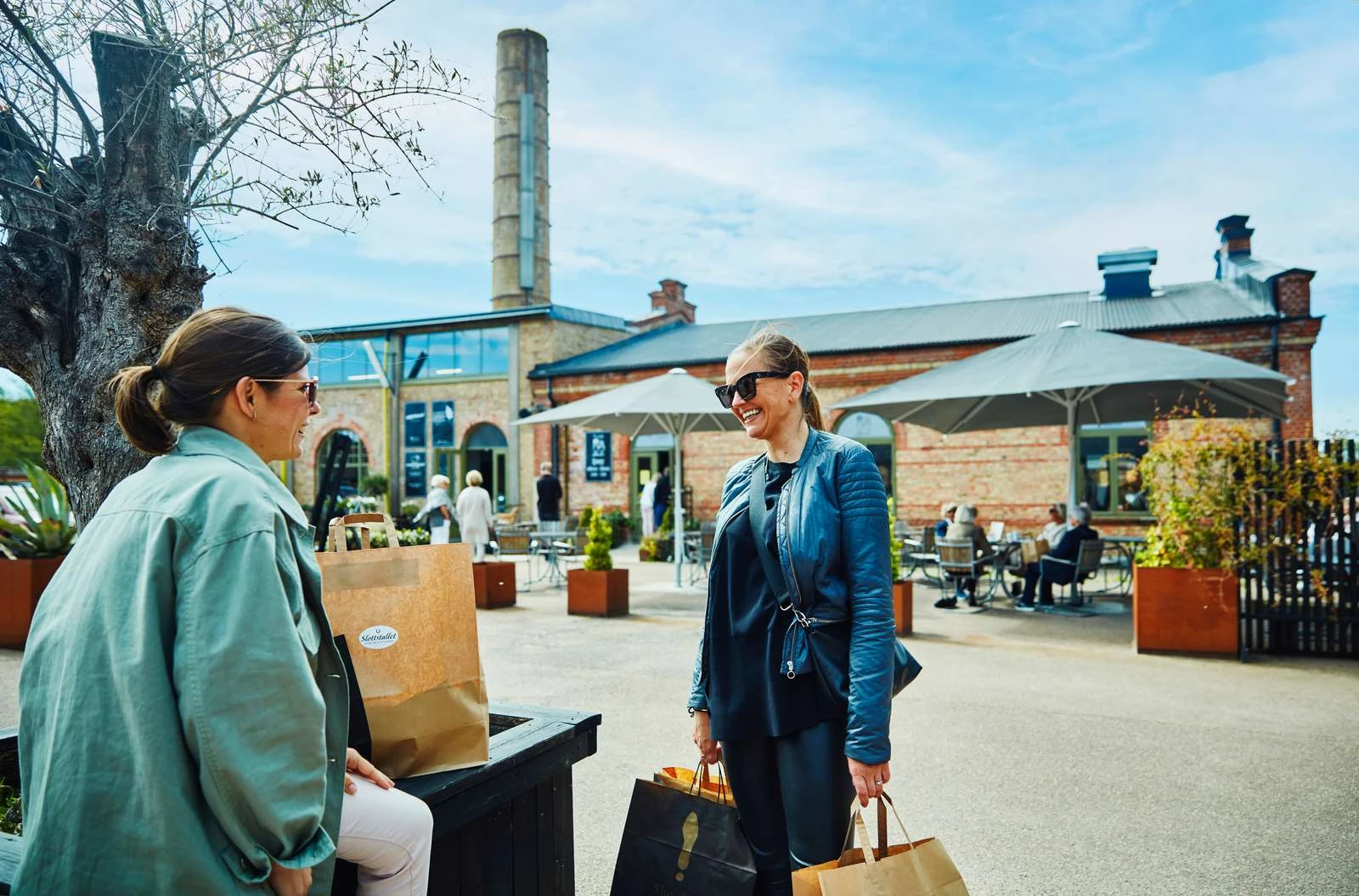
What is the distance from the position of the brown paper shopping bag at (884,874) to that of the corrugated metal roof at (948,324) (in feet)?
47.7

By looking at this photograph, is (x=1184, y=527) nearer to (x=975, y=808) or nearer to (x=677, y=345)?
(x=975, y=808)

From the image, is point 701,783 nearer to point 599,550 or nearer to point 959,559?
point 599,550

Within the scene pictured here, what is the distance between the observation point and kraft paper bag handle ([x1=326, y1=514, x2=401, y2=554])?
6.68ft

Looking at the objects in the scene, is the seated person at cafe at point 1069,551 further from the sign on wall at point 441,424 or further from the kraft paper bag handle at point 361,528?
the sign on wall at point 441,424

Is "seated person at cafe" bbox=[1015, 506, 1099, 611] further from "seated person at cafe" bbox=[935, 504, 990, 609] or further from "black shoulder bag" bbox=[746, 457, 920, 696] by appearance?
"black shoulder bag" bbox=[746, 457, 920, 696]

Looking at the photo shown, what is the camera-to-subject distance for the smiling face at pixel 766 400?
8.01 ft

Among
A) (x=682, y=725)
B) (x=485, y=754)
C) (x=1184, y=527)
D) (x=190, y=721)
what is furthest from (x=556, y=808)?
(x=1184, y=527)

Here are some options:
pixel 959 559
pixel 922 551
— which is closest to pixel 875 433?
pixel 922 551

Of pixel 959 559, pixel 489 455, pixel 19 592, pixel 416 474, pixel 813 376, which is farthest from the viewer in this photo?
pixel 416 474

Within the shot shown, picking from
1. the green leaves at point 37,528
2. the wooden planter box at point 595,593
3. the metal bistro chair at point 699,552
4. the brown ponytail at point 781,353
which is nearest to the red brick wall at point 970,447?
the metal bistro chair at point 699,552

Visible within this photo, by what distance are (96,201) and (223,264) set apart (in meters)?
0.41

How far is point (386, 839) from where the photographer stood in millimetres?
1822

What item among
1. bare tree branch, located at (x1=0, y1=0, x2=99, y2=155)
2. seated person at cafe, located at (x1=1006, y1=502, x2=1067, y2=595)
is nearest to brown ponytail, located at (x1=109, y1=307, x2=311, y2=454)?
bare tree branch, located at (x1=0, y1=0, x2=99, y2=155)

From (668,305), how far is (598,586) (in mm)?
20213
